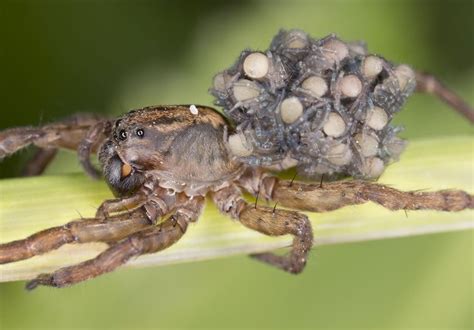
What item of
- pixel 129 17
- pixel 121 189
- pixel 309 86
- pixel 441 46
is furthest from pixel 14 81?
pixel 441 46

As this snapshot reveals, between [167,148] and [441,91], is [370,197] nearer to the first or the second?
[167,148]

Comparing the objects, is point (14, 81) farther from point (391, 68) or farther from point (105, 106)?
point (391, 68)

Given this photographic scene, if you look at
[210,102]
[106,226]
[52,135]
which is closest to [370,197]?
[106,226]

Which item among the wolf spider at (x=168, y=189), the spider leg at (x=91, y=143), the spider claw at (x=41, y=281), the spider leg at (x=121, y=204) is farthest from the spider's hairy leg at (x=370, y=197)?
the spider claw at (x=41, y=281)

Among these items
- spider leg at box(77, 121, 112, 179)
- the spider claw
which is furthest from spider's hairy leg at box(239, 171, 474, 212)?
the spider claw

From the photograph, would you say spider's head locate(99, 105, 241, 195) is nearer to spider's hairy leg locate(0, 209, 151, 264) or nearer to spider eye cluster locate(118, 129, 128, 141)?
spider eye cluster locate(118, 129, 128, 141)

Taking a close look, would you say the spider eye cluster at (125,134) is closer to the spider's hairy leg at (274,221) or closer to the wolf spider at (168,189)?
the wolf spider at (168,189)
